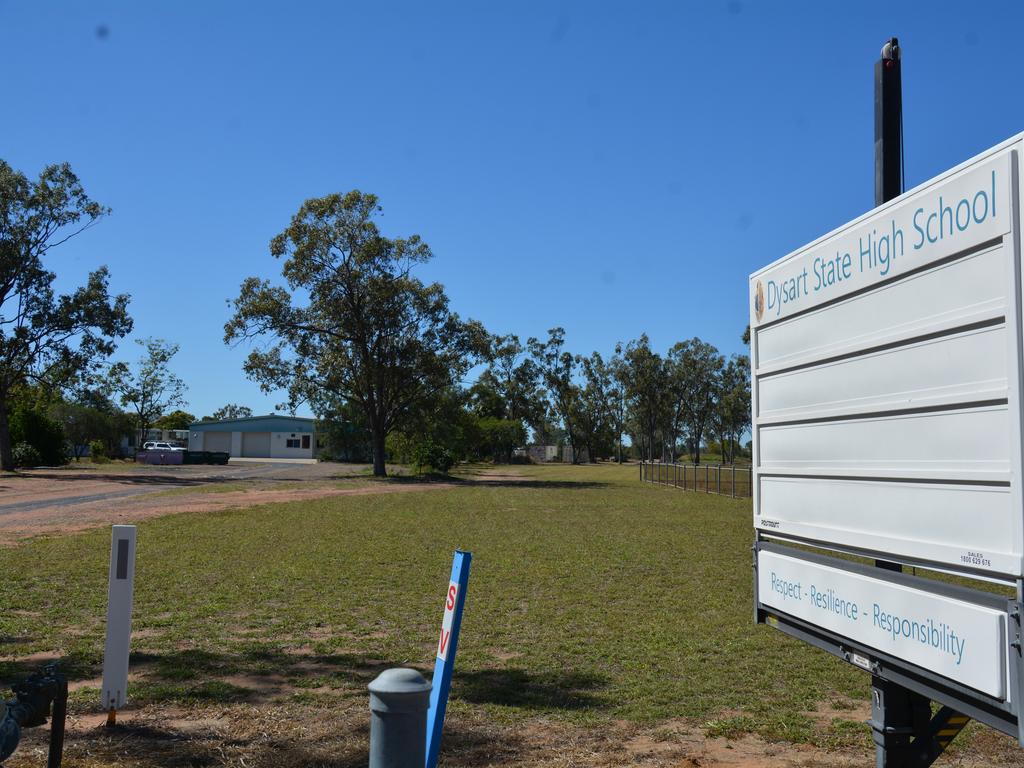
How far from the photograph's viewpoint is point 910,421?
392 centimetres

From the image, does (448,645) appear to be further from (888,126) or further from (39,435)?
(39,435)

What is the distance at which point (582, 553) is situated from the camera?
52.0 ft

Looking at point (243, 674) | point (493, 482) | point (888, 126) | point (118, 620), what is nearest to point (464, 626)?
point (243, 674)

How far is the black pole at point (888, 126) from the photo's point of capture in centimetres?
508

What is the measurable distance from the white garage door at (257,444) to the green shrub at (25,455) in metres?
37.9

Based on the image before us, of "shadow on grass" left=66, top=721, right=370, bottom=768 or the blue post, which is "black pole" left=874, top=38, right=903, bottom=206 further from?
"shadow on grass" left=66, top=721, right=370, bottom=768

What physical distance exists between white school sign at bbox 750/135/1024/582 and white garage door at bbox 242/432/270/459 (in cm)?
9217

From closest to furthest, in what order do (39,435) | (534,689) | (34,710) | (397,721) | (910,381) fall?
(397,721), (910,381), (34,710), (534,689), (39,435)

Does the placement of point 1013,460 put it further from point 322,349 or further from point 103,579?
point 322,349

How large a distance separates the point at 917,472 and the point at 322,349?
45516 millimetres

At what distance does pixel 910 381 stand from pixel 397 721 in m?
2.54

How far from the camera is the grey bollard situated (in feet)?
11.7

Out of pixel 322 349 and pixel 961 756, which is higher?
pixel 322 349

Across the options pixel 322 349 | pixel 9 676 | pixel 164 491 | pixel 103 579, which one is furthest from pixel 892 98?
pixel 322 349
